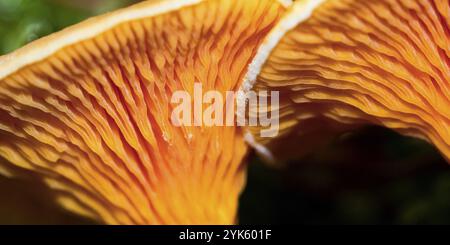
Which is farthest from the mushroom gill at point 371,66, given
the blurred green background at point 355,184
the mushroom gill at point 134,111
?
the blurred green background at point 355,184

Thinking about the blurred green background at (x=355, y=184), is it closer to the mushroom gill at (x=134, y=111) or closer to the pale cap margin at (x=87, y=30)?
the mushroom gill at (x=134, y=111)

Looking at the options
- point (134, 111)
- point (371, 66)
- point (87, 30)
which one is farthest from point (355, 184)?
point (87, 30)

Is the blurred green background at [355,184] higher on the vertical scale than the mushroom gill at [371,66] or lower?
higher

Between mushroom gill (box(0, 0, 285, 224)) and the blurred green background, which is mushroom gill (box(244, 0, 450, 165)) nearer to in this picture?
mushroom gill (box(0, 0, 285, 224))

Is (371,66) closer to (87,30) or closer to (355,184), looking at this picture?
(87,30)

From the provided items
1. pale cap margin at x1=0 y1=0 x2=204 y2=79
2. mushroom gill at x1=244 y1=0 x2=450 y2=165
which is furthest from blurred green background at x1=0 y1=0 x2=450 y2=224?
pale cap margin at x1=0 y1=0 x2=204 y2=79
